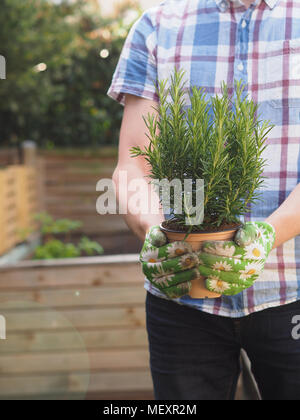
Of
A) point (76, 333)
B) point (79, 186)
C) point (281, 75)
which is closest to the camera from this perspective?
point (281, 75)

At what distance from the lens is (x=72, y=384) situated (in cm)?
252

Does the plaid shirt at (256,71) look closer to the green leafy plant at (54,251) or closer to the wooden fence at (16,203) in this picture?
the green leafy plant at (54,251)

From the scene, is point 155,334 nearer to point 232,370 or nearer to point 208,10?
point 232,370

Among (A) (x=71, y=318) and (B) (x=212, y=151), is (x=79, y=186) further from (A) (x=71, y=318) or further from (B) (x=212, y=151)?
(B) (x=212, y=151)

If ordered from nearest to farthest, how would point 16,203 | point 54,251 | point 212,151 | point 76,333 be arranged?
point 212,151 < point 76,333 < point 54,251 < point 16,203

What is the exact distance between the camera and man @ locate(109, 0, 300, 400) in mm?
1154

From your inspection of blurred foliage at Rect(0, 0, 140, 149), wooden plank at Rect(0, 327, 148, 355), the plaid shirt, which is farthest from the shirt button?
blurred foliage at Rect(0, 0, 140, 149)

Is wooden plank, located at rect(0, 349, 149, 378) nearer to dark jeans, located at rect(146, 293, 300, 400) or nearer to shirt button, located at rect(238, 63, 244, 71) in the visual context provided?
dark jeans, located at rect(146, 293, 300, 400)

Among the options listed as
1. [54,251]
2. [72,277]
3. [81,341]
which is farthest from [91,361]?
[54,251]

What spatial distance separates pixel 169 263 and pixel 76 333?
171 cm

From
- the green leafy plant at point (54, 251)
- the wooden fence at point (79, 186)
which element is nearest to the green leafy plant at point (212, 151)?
the green leafy plant at point (54, 251)

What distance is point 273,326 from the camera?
1.15m

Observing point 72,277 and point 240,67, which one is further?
point 72,277

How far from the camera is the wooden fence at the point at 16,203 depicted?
3.62 metres
